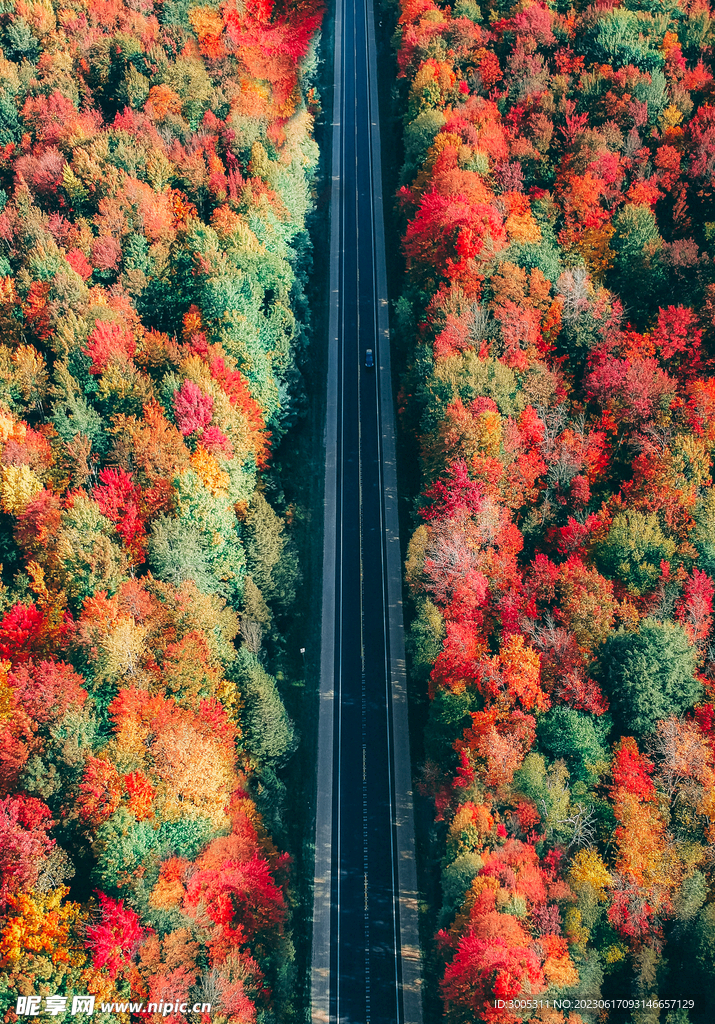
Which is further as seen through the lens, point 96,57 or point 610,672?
point 96,57

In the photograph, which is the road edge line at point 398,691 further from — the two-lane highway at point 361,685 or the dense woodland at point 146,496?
the dense woodland at point 146,496

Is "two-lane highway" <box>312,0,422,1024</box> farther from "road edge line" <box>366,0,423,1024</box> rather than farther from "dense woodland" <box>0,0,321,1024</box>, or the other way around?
"dense woodland" <box>0,0,321,1024</box>

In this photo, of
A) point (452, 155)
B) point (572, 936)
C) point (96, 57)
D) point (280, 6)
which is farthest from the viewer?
point (280, 6)

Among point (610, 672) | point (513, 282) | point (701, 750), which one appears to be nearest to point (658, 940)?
point (701, 750)

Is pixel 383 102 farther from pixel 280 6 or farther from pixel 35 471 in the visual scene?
pixel 35 471

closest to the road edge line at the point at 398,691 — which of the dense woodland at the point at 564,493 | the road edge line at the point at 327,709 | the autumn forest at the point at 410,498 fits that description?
the autumn forest at the point at 410,498

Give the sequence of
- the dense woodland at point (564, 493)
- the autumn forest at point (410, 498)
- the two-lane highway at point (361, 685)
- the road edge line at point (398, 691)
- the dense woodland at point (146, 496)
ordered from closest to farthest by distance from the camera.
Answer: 1. the dense woodland at point (146, 496)
2. the autumn forest at point (410, 498)
3. the dense woodland at point (564, 493)
4. the road edge line at point (398, 691)
5. the two-lane highway at point (361, 685)
